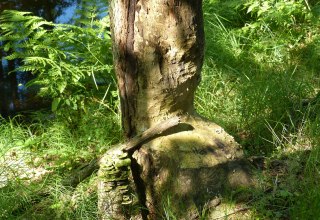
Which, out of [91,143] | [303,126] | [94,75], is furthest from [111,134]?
[303,126]

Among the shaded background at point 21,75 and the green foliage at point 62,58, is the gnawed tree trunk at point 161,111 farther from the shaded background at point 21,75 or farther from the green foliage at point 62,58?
the shaded background at point 21,75

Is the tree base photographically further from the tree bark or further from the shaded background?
the shaded background

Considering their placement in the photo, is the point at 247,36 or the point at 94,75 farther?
the point at 247,36

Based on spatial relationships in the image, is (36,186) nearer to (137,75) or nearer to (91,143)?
(91,143)

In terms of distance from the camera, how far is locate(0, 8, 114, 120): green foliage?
4.02 meters

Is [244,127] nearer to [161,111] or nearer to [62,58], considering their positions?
[161,111]

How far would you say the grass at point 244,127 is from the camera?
277 cm

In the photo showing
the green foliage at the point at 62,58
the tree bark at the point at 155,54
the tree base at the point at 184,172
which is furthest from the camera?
the green foliage at the point at 62,58

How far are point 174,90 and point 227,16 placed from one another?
323 centimetres

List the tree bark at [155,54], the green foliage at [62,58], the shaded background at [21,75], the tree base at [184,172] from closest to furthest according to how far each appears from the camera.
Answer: the tree bark at [155,54] < the tree base at [184,172] < the green foliage at [62,58] < the shaded background at [21,75]

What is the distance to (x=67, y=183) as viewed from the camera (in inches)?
121

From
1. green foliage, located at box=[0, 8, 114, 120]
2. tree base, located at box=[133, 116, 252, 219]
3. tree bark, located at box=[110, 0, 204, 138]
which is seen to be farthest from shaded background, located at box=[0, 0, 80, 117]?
tree base, located at box=[133, 116, 252, 219]

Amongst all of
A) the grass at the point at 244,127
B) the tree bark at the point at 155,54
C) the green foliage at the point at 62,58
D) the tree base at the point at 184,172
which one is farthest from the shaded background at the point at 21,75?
the tree base at the point at 184,172

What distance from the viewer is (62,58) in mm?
4273
